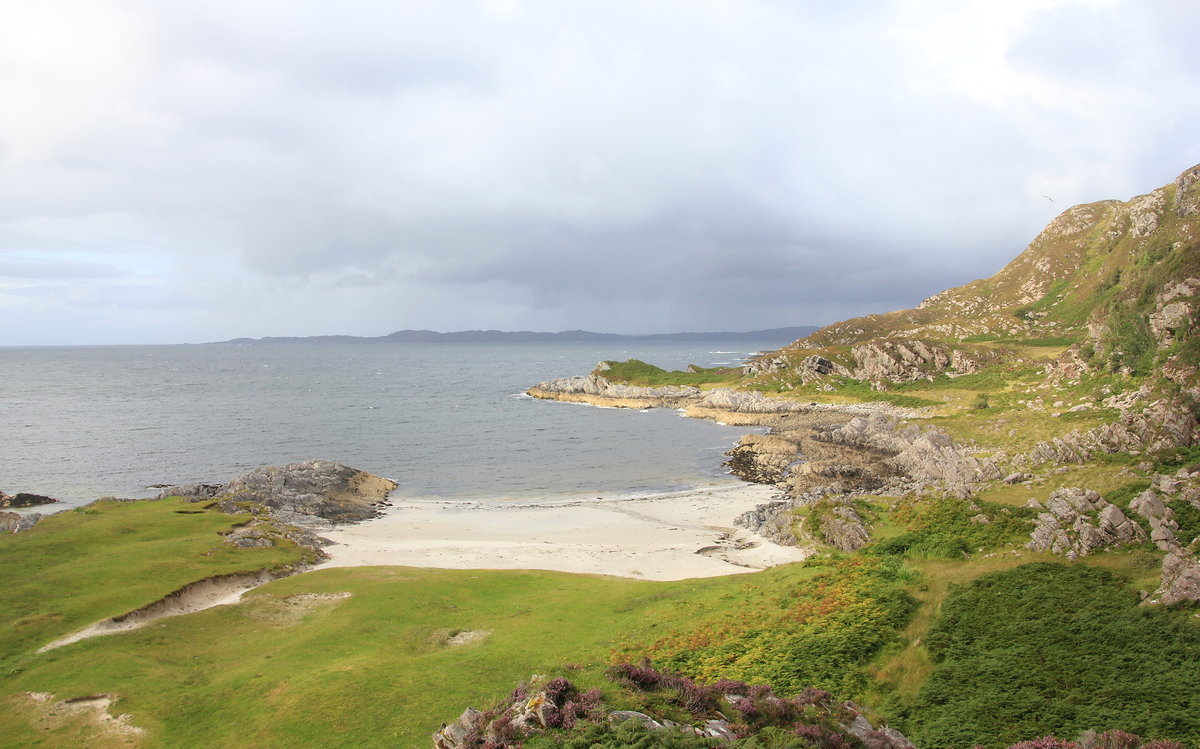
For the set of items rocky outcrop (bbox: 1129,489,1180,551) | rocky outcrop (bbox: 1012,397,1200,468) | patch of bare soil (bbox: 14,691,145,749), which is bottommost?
patch of bare soil (bbox: 14,691,145,749)

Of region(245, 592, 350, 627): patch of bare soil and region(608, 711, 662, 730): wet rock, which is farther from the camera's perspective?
region(245, 592, 350, 627): patch of bare soil

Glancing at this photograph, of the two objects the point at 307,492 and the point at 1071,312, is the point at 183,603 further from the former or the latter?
the point at 1071,312

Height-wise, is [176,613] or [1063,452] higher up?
[1063,452]

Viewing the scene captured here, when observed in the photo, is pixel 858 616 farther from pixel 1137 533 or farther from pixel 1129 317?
pixel 1129 317

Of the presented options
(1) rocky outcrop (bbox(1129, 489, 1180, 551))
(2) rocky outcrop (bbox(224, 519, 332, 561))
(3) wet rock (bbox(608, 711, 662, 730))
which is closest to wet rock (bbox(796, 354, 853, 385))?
(1) rocky outcrop (bbox(1129, 489, 1180, 551))

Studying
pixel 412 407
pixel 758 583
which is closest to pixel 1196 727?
pixel 758 583

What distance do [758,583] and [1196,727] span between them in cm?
1520

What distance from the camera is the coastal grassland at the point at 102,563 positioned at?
25734 mm

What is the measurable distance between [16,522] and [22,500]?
22.0 m

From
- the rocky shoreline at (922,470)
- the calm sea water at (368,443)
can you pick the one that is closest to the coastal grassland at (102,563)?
the calm sea water at (368,443)

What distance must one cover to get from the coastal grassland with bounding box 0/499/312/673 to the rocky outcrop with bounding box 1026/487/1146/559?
37.5 meters

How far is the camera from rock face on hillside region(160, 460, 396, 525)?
172 ft

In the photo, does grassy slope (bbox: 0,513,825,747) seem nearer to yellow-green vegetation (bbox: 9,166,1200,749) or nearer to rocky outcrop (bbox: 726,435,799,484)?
yellow-green vegetation (bbox: 9,166,1200,749)

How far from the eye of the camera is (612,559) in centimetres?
4003
